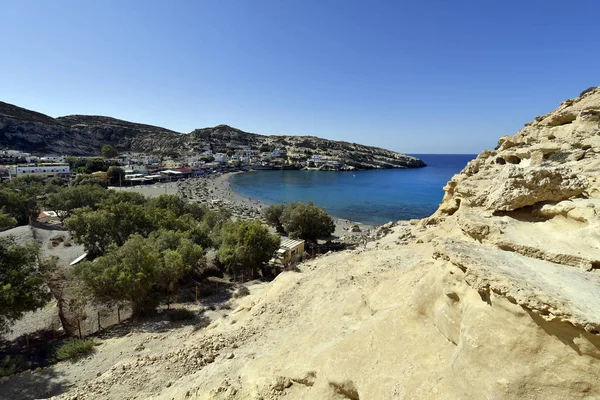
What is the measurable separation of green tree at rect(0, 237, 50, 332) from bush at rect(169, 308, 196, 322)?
17.6ft

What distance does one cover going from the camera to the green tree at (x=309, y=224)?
3056cm

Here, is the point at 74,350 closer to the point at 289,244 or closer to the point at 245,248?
the point at 245,248

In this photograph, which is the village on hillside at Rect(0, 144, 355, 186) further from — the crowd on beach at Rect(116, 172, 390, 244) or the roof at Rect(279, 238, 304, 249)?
the roof at Rect(279, 238, 304, 249)

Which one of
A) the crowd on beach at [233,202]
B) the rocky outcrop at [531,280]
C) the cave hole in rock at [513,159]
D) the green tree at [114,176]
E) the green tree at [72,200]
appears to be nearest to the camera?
the rocky outcrop at [531,280]

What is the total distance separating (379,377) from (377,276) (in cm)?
647

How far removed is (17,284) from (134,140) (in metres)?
152

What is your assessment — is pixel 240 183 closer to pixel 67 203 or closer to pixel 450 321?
pixel 67 203

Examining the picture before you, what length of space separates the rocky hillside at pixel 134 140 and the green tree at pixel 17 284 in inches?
4690

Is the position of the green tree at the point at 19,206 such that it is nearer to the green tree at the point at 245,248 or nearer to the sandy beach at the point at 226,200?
the sandy beach at the point at 226,200

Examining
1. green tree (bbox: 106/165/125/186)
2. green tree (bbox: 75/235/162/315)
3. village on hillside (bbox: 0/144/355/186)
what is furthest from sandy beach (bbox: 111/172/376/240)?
green tree (bbox: 75/235/162/315)

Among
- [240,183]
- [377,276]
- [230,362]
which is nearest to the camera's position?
[230,362]

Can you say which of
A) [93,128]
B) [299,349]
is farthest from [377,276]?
[93,128]

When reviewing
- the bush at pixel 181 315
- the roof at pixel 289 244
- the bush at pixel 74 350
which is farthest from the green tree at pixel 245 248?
the bush at pixel 74 350

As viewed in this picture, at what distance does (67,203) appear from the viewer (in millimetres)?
35094
